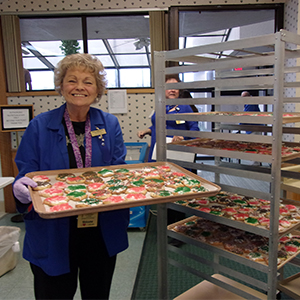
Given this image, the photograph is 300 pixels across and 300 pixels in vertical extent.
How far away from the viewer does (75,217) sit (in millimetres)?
Answer: 1328

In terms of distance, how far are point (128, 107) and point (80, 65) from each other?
2.67 metres

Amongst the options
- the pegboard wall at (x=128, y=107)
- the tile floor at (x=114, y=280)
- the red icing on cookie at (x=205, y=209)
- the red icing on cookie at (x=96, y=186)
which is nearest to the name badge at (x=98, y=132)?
the red icing on cookie at (x=96, y=186)

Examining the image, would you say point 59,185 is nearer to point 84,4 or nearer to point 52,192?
point 52,192

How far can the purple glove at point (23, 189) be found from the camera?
1.25 m

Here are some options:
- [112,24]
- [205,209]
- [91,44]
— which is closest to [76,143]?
[205,209]

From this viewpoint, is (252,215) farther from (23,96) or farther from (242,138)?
(23,96)

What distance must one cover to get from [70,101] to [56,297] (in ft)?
3.10

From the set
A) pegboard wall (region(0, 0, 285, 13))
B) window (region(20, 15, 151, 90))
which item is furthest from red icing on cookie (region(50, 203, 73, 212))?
pegboard wall (region(0, 0, 285, 13))

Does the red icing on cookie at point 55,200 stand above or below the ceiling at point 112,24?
below

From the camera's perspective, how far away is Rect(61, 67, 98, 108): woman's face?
4.54 ft

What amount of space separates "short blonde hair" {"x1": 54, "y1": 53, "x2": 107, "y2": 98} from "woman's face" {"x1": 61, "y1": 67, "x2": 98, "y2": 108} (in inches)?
0.9

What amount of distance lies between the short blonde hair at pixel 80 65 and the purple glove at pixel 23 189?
520mm

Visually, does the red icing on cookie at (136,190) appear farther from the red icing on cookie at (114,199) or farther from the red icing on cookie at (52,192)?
the red icing on cookie at (52,192)

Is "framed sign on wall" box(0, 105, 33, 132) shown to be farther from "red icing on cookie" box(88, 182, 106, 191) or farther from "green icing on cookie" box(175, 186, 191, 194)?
"green icing on cookie" box(175, 186, 191, 194)
